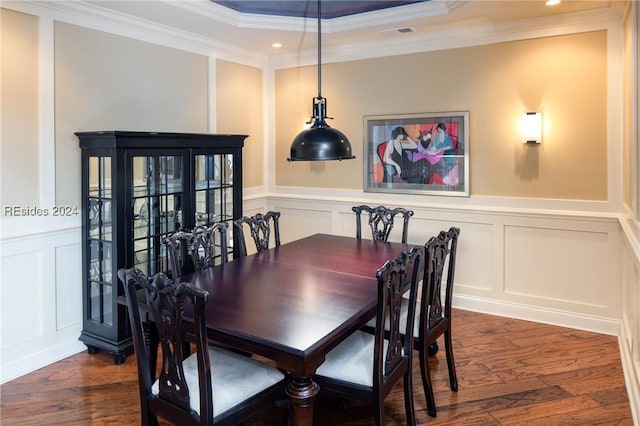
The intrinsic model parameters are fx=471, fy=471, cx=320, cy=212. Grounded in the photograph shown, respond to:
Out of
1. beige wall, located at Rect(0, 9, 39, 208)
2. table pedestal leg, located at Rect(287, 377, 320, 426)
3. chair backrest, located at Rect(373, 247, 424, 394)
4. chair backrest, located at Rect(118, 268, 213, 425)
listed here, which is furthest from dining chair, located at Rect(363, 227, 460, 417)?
beige wall, located at Rect(0, 9, 39, 208)

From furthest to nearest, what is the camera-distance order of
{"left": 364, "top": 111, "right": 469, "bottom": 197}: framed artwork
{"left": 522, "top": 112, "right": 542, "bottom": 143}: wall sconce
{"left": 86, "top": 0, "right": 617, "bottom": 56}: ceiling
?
{"left": 364, "top": 111, "right": 469, "bottom": 197}: framed artwork
{"left": 522, "top": 112, "right": 542, "bottom": 143}: wall sconce
{"left": 86, "top": 0, "right": 617, "bottom": 56}: ceiling

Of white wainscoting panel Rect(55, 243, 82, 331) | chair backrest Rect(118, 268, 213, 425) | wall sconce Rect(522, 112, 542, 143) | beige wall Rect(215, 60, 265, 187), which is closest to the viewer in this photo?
chair backrest Rect(118, 268, 213, 425)

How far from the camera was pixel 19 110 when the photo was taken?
3078 millimetres

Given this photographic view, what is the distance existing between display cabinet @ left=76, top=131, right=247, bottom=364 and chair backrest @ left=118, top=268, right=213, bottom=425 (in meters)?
1.48

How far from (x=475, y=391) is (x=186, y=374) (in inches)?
70.2

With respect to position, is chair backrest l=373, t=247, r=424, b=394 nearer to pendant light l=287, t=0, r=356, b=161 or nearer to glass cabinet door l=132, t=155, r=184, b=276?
pendant light l=287, t=0, r=356, b=161

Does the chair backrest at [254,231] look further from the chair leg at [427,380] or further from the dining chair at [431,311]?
the chair leg at [427,380]

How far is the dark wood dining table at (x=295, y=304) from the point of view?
187cm

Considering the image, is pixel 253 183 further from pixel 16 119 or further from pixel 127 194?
pixel 16 119

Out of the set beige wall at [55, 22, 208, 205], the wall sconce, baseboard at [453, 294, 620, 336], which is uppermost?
beige wall at [55, 22, 208, 205]

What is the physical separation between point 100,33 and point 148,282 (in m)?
2.55

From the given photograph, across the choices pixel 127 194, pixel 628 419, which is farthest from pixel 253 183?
pixel 628 419

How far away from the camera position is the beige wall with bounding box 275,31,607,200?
12.3 feet

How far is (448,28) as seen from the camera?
4.14m
